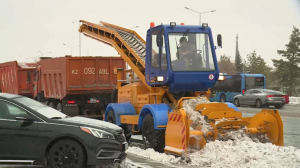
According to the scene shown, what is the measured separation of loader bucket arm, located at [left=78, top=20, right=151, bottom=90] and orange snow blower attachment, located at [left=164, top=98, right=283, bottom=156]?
2.78 metres

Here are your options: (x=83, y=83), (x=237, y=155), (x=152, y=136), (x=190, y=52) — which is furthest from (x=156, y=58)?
(x=83, y=83)

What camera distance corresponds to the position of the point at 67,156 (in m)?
8.65

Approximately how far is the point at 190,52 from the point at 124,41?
3917mm

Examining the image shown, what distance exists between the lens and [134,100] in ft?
47.0

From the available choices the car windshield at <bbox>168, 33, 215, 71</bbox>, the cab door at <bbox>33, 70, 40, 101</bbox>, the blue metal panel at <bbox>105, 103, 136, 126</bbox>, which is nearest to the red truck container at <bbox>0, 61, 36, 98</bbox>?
the cab door at <bbox>33, 70, 40, 101</bbox>

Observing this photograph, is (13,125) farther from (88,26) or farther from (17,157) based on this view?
(88,26)

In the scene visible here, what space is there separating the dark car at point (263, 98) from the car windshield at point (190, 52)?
23.9 meters

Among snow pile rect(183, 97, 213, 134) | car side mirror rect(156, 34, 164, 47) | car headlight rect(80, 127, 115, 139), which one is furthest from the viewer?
car side mirror rect(156, 34, 164, 47)

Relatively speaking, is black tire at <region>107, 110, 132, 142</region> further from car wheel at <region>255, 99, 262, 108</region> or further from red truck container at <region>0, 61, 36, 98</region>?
car wheel at <region>255, 99, 262, 108</region>

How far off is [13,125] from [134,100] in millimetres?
5907

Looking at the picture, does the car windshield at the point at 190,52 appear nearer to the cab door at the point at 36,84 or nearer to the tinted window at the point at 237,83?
the cab door at the point at 36,84

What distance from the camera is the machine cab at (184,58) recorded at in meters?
12.4

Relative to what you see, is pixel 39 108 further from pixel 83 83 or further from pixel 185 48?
pixel 83 83

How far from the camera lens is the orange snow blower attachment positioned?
10383 millimetres
